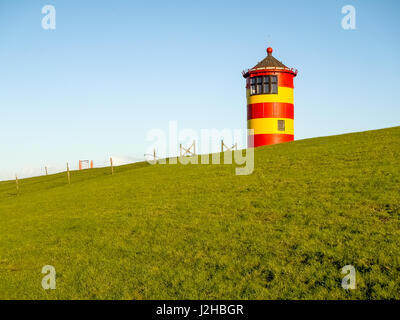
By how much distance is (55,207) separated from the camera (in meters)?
24.2

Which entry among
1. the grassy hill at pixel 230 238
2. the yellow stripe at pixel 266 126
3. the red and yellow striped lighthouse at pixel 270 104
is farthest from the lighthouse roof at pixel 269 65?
the grassy hill at pixel 230 238

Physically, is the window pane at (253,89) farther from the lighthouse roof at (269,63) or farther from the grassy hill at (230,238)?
the grassy hill at (230,238)

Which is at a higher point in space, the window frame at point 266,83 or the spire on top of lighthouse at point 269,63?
the spire on top of lighthouse at point 269,63

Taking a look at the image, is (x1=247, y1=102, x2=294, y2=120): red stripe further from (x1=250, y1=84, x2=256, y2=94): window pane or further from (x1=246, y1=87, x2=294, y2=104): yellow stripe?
(x1=250, y1=84, x2=256, y2=94): window pane

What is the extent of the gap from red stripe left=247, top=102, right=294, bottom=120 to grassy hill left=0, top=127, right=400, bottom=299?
811 inches

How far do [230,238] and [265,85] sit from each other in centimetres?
3411

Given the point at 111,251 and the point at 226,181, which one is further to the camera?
the point at 226,181

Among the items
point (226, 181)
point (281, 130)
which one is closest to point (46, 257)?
point (226, 181)

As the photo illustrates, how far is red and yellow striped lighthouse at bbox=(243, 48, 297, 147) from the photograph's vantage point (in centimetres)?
4372

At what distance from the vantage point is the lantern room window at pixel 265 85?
144ft

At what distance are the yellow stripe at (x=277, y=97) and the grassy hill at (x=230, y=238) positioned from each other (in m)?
21.2

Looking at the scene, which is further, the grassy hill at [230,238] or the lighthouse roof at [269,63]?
the lighthouse roof at [269,63]
